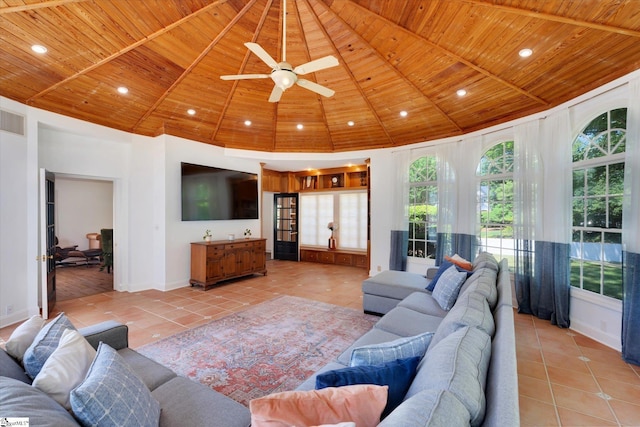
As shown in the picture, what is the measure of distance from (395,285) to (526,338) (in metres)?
1.63

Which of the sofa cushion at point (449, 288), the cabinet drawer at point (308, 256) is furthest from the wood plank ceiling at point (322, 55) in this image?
the cabinet drawer at point (308, 256)

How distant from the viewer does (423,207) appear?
5.94m

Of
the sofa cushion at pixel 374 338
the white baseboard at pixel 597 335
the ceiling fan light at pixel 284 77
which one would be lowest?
the white baseboard at pixel 597 335

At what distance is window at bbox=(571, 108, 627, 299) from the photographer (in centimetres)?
335

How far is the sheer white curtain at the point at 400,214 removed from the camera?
596cm

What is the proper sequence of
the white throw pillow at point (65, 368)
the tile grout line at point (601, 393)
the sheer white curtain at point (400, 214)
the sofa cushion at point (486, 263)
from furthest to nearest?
the sheer white curtain at point (400, 214) < the sofa cushion at point (486, 263) < the tile grout line at point (601, 393) < the white throw pillow at point (65, 368)

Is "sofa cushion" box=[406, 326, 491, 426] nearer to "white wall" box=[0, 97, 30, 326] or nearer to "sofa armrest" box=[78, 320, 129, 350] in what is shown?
"sofa armrest" box=[78, 320, 129, 350]

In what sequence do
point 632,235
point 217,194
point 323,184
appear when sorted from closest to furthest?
1. point 632,235
2. point 217,194
3. point 323,184

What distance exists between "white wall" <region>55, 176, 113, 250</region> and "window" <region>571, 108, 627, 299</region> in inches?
399

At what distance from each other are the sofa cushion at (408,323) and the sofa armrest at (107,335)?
205cm

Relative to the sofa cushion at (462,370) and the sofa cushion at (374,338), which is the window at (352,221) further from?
the sofa cushion at (462,370)

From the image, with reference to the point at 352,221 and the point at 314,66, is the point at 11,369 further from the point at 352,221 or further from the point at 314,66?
the point at 352,221

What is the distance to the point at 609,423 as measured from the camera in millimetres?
2076

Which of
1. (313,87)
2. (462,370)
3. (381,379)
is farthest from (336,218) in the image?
(462,370)
